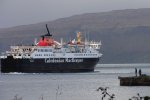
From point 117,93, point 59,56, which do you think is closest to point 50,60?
point 59,56

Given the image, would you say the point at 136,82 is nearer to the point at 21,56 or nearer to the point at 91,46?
the point at 21,56

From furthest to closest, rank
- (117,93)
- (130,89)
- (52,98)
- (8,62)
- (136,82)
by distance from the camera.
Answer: (8,62) → (136,82) → (130,89) → (117,93) → (52,98)

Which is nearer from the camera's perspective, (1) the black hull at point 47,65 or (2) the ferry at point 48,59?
(1) the black hull at point 47,65

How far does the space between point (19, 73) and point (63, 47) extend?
9.93 m

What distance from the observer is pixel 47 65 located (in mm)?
106188

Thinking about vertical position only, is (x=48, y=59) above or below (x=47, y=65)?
above

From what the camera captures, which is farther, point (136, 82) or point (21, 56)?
point (21, 56)

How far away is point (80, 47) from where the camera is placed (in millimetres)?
112625

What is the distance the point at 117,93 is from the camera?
173ft

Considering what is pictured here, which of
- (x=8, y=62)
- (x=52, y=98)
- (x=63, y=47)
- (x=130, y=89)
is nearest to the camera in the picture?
(x=52, y=98)

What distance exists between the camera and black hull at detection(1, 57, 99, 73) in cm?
10450

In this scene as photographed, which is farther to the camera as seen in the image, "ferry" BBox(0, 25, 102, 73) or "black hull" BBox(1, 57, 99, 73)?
"ferry" BBox(0, 25, 102, 73)

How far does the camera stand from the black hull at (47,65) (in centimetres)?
10450

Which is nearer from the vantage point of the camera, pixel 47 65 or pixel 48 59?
pixel 48 59
